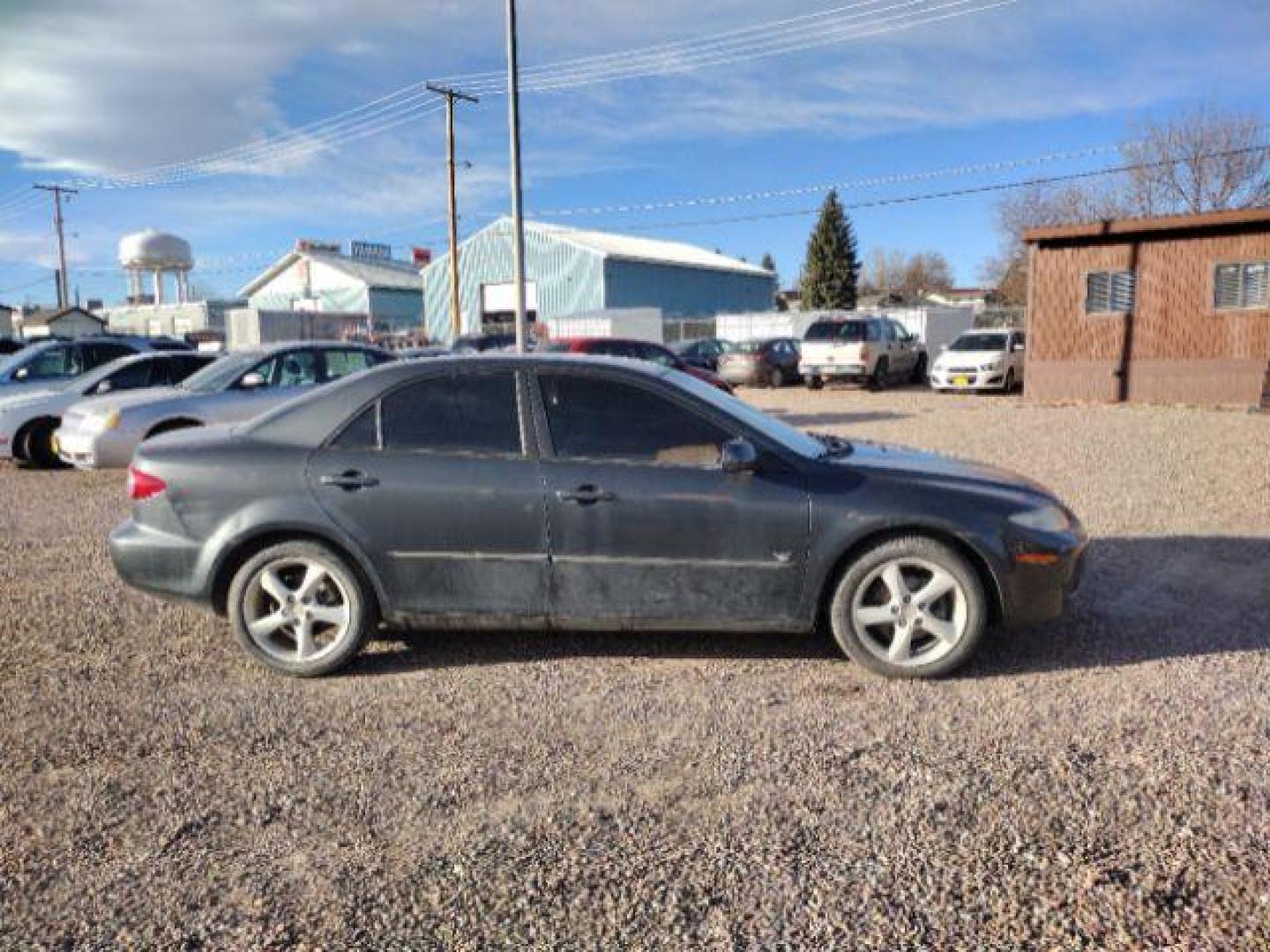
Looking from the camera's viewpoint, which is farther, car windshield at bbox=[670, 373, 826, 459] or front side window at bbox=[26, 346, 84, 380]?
front side window at bbox=[26, 346, 84, 380]

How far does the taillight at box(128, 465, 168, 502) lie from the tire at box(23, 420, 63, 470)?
8.32 m

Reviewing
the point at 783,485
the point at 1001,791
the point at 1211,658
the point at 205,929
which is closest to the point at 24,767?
the point at 205,929

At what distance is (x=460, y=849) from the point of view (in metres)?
2.95

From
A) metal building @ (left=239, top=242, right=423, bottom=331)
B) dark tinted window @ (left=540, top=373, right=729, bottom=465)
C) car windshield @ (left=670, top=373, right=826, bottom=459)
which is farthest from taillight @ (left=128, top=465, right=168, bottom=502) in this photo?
metal building @ (left=239, top=242, right=423, bottom=331)

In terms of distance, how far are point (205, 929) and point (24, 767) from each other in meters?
1.49

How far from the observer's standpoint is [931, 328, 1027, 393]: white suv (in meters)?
21.6

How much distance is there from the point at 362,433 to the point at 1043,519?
3237 mm

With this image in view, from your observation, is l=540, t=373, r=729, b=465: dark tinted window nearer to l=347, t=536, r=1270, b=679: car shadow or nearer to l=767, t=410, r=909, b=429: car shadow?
l=347, t=536, r=1270, b=679: car shadow

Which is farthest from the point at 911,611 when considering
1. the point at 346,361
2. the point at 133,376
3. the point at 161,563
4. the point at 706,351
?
the point at 706,351

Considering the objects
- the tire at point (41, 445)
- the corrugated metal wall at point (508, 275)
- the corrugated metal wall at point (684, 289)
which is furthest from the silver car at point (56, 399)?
the corrugated metal wall at point (684, 289)

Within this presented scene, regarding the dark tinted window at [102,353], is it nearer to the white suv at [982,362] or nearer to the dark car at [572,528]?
the dark car at [572,528]

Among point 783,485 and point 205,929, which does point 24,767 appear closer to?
point 205,929

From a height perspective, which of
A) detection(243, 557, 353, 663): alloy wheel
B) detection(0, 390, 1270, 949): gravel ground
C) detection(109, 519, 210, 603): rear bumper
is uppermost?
detection(109, 519, 210, 603): rear bumper

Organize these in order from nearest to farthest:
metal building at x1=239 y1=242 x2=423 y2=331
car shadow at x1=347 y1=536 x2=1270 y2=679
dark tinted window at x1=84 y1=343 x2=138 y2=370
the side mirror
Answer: the side mirror → car shadow at x1=347 y1=536 x2=1270 y2=679 → dark tinted window at x1=84 y1=343 x2=138 y2=370 → metal building at x1=239 y1=242 x2=423 y2=331
